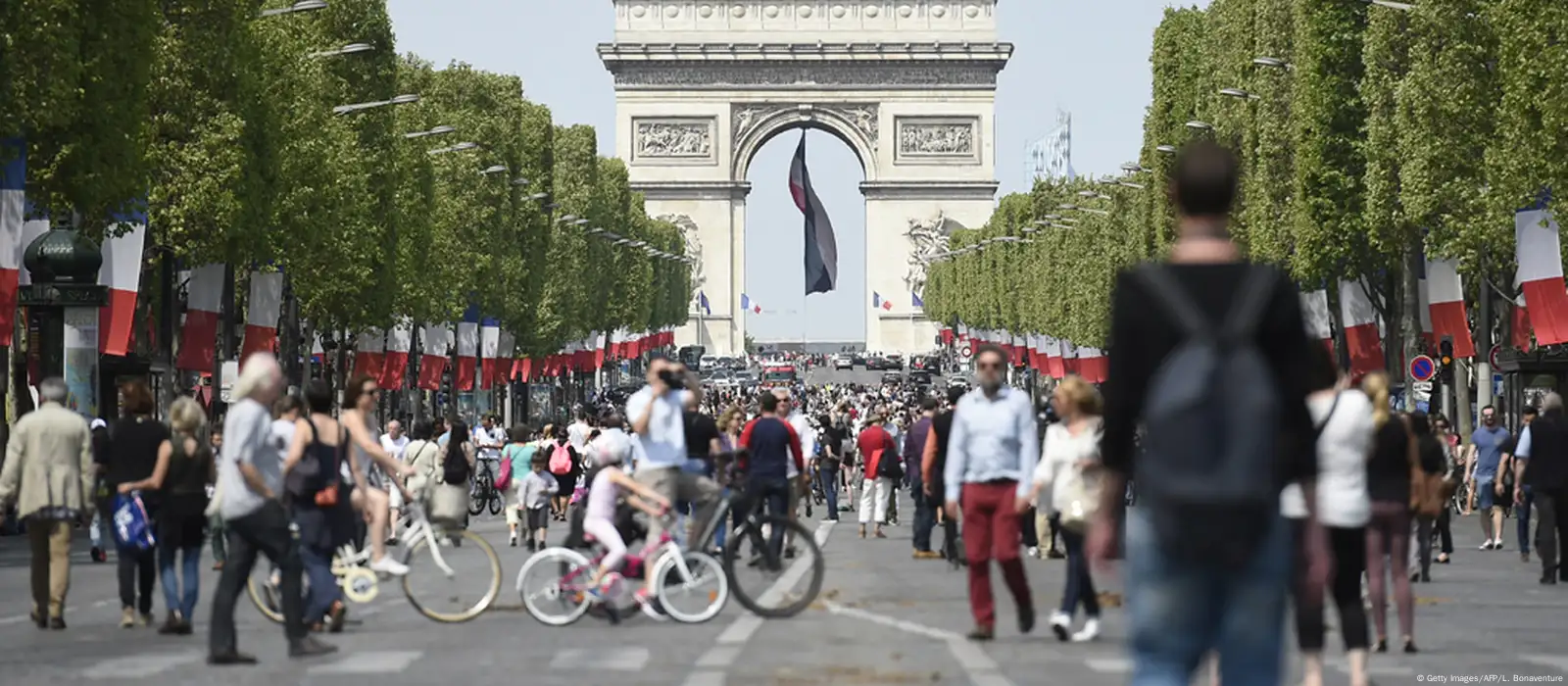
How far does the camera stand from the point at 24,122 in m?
32.5

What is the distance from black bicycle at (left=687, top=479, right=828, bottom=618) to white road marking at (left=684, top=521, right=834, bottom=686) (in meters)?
0.02

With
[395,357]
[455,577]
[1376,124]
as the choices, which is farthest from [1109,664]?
[395,357]

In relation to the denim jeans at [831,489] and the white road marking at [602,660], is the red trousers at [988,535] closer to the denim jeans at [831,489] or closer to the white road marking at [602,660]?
the white road marking at [602,660]

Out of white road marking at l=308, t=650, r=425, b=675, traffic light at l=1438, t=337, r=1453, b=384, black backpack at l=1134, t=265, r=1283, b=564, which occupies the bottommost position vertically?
white road marking at l=308, t=650, r=425, b=675

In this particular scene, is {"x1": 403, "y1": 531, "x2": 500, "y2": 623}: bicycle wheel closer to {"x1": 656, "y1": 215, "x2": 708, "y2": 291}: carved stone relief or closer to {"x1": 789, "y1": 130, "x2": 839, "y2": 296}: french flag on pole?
{"x1": 656, "y1": 215, "x2": 708, "y2": 291}: carved stone relief

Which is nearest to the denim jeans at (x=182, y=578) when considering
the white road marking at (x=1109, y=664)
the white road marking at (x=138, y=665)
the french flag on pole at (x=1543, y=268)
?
the white road marking at (x=138, y=665)

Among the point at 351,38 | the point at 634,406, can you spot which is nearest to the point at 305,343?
the point at 351,38

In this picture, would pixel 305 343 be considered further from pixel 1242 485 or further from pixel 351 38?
pixel 1242 485

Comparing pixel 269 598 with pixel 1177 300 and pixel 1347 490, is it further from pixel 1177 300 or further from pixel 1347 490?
pixel 1177 300

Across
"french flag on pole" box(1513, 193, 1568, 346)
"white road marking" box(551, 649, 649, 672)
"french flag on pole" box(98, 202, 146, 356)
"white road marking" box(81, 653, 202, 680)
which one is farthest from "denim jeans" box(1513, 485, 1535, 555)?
"french flag on pole" box(98, 202, 146, 356)

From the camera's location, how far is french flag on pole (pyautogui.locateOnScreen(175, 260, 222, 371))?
46125mm

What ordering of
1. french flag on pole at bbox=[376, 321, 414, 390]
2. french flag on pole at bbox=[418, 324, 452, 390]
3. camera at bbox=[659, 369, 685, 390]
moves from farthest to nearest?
french flag on pole at bbox=[418, 324, 452, 390], french flag on pole at bbox=[376, 321, 414, 390], camera at bbox=[659, 369, 685, 390]

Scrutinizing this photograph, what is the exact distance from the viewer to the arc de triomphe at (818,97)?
15950 cm

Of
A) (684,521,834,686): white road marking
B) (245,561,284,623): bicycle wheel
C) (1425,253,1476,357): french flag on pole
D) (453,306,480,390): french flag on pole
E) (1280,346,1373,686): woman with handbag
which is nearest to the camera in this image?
(1280,346,1373,686): woman with handbag
